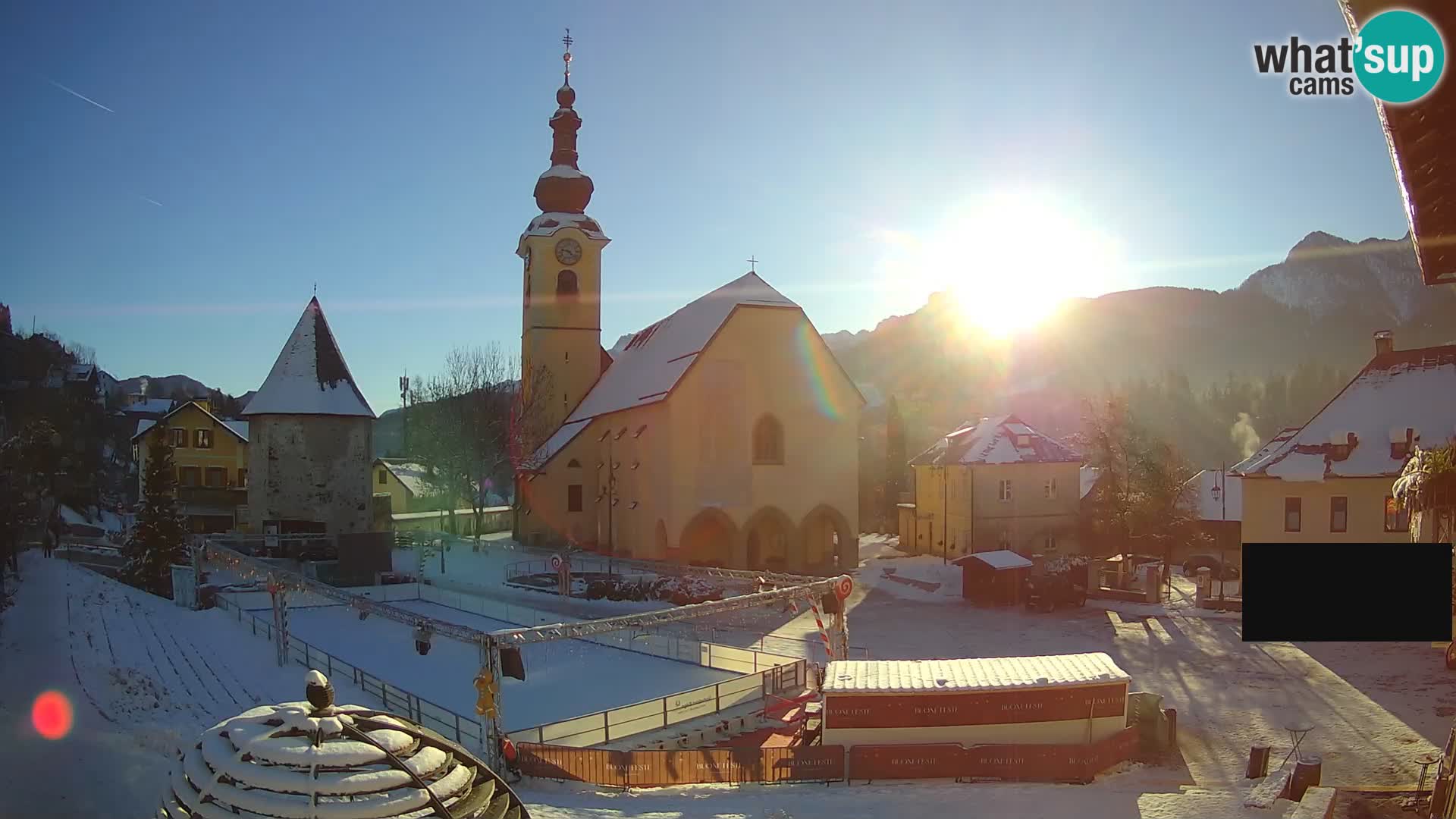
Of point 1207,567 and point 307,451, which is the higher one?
point 307,451

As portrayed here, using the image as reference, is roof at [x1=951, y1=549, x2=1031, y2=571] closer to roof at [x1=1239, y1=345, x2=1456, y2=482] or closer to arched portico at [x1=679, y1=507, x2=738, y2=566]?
roof at [x1=1239, y1=345, x2=1456, y2=482]

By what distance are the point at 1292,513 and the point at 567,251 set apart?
3734 cm

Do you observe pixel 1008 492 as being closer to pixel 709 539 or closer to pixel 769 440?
pixel 769 440

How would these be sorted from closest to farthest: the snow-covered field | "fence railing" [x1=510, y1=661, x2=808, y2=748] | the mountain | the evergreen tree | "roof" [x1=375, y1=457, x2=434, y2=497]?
"fence railing" [x1=510, y1=661, x2=808, y2=748] → the snow-covered field → the evergreen tree → "roof" [x1=375, y1=457, x2=434, y2=497] → the mountain

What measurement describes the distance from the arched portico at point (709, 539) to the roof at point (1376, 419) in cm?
1928

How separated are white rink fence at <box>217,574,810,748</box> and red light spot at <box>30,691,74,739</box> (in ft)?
14.8

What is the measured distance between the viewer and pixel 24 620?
11297 millimetres

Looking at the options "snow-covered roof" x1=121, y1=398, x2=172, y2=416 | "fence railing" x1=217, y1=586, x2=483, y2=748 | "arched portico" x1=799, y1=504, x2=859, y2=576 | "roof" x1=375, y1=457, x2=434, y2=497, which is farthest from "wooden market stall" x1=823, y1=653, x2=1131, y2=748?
"roof" x1=375, y1=457, x2=434, y2=497

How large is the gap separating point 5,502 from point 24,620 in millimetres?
1953

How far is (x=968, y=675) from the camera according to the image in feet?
47.2

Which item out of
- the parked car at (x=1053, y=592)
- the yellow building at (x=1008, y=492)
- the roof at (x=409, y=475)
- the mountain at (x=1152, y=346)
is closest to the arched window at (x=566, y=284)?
the yellow building at (x=1008, y=492)

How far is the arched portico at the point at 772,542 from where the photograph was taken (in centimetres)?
3741

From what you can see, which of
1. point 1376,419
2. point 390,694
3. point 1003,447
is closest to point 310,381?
point 390,694

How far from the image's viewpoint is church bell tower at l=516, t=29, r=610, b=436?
50.6 m
